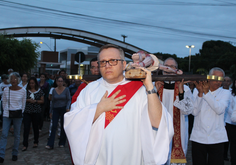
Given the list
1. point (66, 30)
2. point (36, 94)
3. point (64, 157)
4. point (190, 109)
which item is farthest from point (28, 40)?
point (190, 109)

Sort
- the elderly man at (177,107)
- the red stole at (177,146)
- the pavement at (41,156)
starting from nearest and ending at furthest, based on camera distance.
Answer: the elderly man at (177,107) < the red stole at (177,146) < the pavement at (41,156)

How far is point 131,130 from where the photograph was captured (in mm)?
2707

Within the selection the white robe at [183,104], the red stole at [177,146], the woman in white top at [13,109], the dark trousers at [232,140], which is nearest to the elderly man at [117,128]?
the white robe at [183,104]

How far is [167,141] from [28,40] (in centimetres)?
2494

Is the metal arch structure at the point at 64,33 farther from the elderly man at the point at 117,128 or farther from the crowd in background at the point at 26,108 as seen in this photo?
the elderly man at the point at 117,128

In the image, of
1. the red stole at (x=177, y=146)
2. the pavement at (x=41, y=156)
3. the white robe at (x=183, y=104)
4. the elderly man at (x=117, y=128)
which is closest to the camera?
the elderly man at (x=117, y=128)

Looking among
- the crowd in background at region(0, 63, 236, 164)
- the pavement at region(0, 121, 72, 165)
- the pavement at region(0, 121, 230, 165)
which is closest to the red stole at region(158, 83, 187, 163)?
the crowd in background at region(0, 63, 236, 164)

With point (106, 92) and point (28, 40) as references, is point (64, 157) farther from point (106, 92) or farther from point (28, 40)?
point (28, 40)

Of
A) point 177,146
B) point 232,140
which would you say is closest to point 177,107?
point 177,146

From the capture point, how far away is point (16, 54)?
916 inches

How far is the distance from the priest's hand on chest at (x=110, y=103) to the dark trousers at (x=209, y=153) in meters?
2.45

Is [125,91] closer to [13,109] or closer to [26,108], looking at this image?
[13,109]

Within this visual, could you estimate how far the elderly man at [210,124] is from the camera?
A: 4.32m

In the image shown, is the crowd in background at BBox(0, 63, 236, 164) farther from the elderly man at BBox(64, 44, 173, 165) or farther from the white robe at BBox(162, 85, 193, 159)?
the elderly man at BBox(64, 44, 173, 165)
